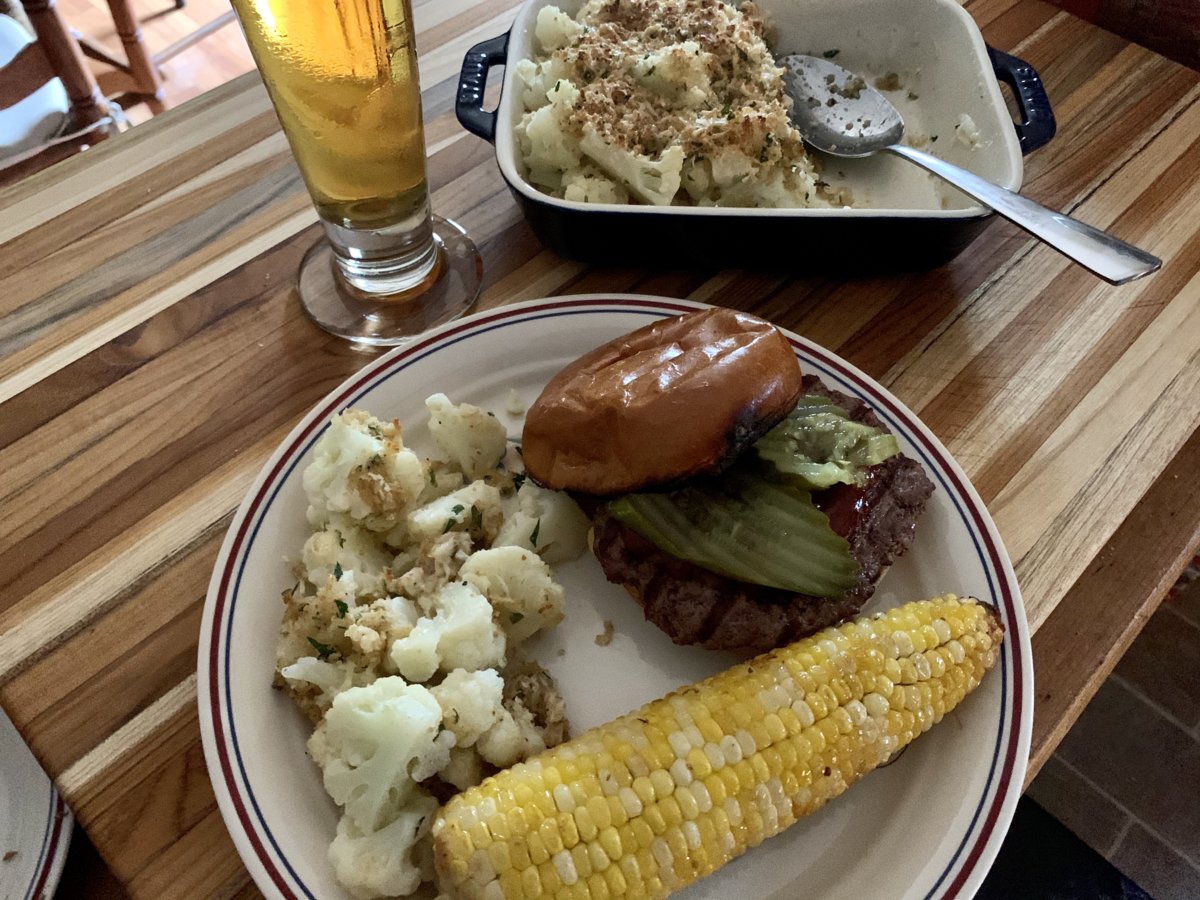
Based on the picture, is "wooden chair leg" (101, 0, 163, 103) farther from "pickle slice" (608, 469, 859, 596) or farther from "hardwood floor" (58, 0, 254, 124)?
"pickle slice" (608, 469, 859, 596)

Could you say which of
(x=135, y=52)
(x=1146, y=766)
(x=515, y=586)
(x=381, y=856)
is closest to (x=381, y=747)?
(x=381, y=856)

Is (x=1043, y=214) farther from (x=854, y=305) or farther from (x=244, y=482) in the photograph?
(x=244, y=482)

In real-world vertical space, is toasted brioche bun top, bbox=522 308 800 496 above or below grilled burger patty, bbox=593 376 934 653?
above

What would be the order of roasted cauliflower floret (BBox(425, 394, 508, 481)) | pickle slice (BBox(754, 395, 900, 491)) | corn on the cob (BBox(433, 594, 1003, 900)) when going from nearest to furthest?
corn on the cob (BBox(433, 594, 1003, 900)), pickle slice (BBox(754, 395, 900, 491)), roasted cauliflower floret (BBox(425, 394, 508, 481))

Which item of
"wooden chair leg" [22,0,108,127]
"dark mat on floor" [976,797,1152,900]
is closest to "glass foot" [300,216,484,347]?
"wooden chair leg" [22,0,108,127]

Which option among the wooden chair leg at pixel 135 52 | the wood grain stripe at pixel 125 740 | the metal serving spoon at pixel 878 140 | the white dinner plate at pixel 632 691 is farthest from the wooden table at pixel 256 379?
the wooden chair leg at pixel 135 52
